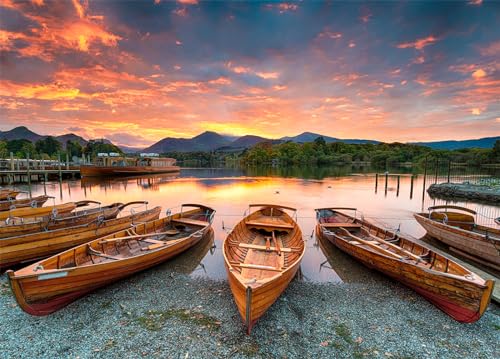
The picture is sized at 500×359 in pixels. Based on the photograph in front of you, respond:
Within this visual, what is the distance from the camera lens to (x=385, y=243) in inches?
340

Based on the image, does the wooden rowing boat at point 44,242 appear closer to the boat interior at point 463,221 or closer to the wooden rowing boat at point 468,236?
the wooden rowing boat at point 468,236

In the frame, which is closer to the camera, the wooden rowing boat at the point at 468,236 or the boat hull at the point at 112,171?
the wooden rowing boat at the point at 468,236

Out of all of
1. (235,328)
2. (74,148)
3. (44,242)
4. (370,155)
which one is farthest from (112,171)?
(370,155)

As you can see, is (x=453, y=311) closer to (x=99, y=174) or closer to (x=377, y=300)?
(x=377, y=300)

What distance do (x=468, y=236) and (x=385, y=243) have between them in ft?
10.5

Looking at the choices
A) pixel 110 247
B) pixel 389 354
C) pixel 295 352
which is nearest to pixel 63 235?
pixel 110 247

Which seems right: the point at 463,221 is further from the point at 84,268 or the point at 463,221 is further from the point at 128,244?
the point at 84,268

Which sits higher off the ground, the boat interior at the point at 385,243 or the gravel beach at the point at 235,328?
the boat interior at the point at 385,243

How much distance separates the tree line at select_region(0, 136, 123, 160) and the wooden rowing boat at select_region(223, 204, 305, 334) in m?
69.6

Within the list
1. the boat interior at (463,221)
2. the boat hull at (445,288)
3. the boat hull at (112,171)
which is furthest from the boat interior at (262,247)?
the boat hull at (112,171)

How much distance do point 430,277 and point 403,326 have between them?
1.41 metres

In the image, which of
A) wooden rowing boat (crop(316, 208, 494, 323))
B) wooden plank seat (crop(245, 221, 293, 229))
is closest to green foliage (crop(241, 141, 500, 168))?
wooden rowing boat (crop(316, 208, 494, 323))

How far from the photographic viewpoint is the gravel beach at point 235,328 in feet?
15.8

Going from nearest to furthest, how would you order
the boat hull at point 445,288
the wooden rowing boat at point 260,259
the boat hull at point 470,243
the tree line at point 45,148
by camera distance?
the wooden rowing boat at point 260,259
the boat hull at point 445,288
the boat hull at point 470,243
the tree line at point 45,148
